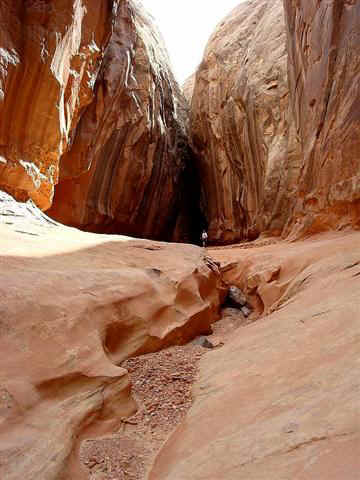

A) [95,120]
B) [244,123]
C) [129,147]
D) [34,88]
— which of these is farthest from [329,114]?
[129,147]

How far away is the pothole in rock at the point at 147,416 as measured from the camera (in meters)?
2.05

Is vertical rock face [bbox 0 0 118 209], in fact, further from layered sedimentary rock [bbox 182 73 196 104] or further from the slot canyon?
layered sedimentary rock [bbox 182 73 196 104]

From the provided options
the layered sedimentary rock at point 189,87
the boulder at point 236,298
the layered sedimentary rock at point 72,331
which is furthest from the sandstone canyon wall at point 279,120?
the layered sedimentary rock at point 189,87

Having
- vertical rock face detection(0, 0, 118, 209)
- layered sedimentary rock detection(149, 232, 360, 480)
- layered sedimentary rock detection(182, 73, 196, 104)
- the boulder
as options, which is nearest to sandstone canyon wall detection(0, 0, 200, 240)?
vertical rock face detection(0, 0, 118, 209)

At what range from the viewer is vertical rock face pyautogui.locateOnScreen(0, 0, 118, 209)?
7.73 m

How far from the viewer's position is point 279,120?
50.6ft

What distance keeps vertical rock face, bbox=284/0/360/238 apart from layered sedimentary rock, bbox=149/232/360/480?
443 centimetres

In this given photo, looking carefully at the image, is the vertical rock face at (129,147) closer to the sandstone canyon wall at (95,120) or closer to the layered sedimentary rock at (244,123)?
the sandstone canyon wall at (95,120)

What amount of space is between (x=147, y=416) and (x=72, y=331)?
2.85 feet

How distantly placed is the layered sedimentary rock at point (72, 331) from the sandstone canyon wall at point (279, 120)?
443 cm

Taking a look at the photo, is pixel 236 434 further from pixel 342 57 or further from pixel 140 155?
pixel 140 155

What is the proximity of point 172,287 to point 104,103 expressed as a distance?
1168 centimetres

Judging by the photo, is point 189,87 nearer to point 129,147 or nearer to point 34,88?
point 129,147

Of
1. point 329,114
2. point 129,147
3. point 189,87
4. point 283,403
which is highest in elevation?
point 189,87
